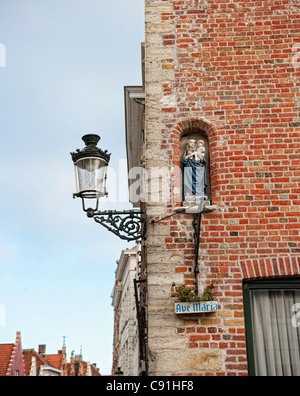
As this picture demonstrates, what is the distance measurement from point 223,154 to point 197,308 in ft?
6.57

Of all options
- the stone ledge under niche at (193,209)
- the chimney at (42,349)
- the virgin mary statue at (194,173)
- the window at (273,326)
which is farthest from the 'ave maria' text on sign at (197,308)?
the chimney at (42,349)

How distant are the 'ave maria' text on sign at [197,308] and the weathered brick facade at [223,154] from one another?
0.10 meters

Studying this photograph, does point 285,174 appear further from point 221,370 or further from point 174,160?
point 221,370

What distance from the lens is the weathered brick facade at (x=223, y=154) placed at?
5.79 meters

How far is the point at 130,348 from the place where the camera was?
2788cm

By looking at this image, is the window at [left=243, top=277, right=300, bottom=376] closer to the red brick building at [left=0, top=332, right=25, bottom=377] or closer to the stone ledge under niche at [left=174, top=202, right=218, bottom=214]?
the stone ledge under niche at [left=174, top=202, right=218, bottom=214]

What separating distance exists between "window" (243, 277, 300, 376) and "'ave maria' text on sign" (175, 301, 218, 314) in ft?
1.40

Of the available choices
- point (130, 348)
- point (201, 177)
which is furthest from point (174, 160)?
point (130, 348)

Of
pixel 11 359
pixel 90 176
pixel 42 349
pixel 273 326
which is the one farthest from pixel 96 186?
pixel 42 349

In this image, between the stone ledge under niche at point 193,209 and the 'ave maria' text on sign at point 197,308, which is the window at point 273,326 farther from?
the stone ledge under niche at point 193,209

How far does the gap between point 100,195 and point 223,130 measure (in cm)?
184

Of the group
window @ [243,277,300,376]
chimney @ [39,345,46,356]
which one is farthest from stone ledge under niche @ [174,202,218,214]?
chimney @ [39,345,46,356]

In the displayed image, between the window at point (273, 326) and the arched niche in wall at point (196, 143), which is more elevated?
the arched niche in wall at point (196, 143)
